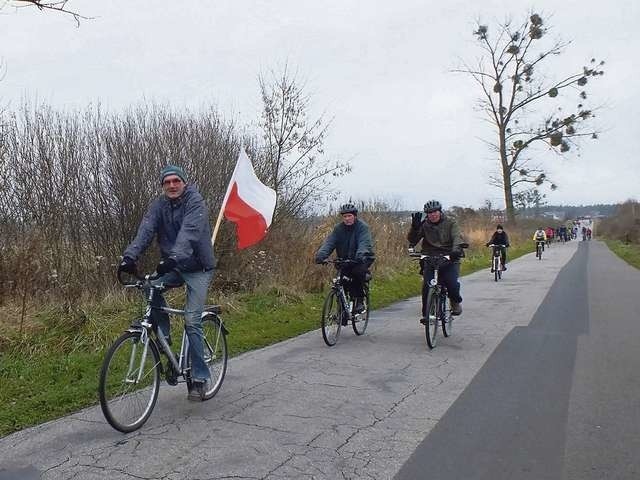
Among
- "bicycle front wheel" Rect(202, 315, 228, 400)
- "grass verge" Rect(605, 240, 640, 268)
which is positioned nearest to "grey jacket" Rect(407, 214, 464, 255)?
"bicycle front wheel" Rect(202, 315, 228, 400)

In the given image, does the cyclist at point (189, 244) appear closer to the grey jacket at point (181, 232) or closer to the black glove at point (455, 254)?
the grey jacket at point (181, 232)

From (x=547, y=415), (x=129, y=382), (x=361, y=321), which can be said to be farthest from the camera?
(x=361, y=321)

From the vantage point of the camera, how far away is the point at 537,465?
12.6ft

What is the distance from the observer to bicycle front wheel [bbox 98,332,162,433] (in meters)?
4.28

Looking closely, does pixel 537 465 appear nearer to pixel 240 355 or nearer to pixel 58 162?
pixel 240 355

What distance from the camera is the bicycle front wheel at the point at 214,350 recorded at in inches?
213

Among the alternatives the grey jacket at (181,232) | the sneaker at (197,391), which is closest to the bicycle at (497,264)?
the sneaker at (197,391)

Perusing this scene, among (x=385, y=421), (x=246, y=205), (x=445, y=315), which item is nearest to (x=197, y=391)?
(x=385, y=421)

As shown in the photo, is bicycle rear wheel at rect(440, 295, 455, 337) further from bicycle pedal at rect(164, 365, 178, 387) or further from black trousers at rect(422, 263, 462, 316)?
bicycle pedal at rect(164, 365, 178, 387)

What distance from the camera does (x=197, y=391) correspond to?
518cm

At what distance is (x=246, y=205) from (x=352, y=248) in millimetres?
1662

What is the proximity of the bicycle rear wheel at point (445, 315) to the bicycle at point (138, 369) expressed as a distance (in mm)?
3825

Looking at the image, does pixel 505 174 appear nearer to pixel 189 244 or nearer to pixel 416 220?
pixel 416 220

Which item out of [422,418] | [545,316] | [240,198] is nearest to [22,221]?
[240,198]
